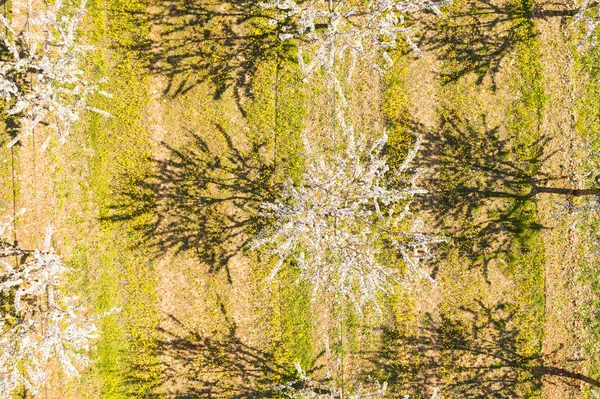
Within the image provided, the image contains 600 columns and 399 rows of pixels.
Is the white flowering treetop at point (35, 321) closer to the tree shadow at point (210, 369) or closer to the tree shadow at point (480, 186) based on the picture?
the tree shadow at point (210, 369)

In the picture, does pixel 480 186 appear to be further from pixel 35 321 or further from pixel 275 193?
pixel 35 321

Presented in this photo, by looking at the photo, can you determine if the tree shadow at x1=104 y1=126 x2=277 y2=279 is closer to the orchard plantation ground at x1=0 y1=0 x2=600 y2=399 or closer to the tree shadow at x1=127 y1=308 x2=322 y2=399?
the orchard plantation ground at x1=0 y1=0 x2=600 y2=399

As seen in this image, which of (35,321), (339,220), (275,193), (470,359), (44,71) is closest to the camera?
(44,71)

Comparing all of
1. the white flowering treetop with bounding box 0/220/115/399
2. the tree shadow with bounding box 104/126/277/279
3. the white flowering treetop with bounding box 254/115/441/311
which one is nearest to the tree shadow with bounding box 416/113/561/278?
the white flowering treetop with bounding box 254/115/441/311

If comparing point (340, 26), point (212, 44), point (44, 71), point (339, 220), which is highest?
point (340, 26)

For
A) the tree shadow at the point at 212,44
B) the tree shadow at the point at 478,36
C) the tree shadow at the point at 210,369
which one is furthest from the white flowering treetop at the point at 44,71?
the tree shadow at the point at 478,36

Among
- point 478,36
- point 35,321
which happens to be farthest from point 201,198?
point 478,36

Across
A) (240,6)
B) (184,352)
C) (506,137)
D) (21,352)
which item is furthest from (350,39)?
(21,352)
